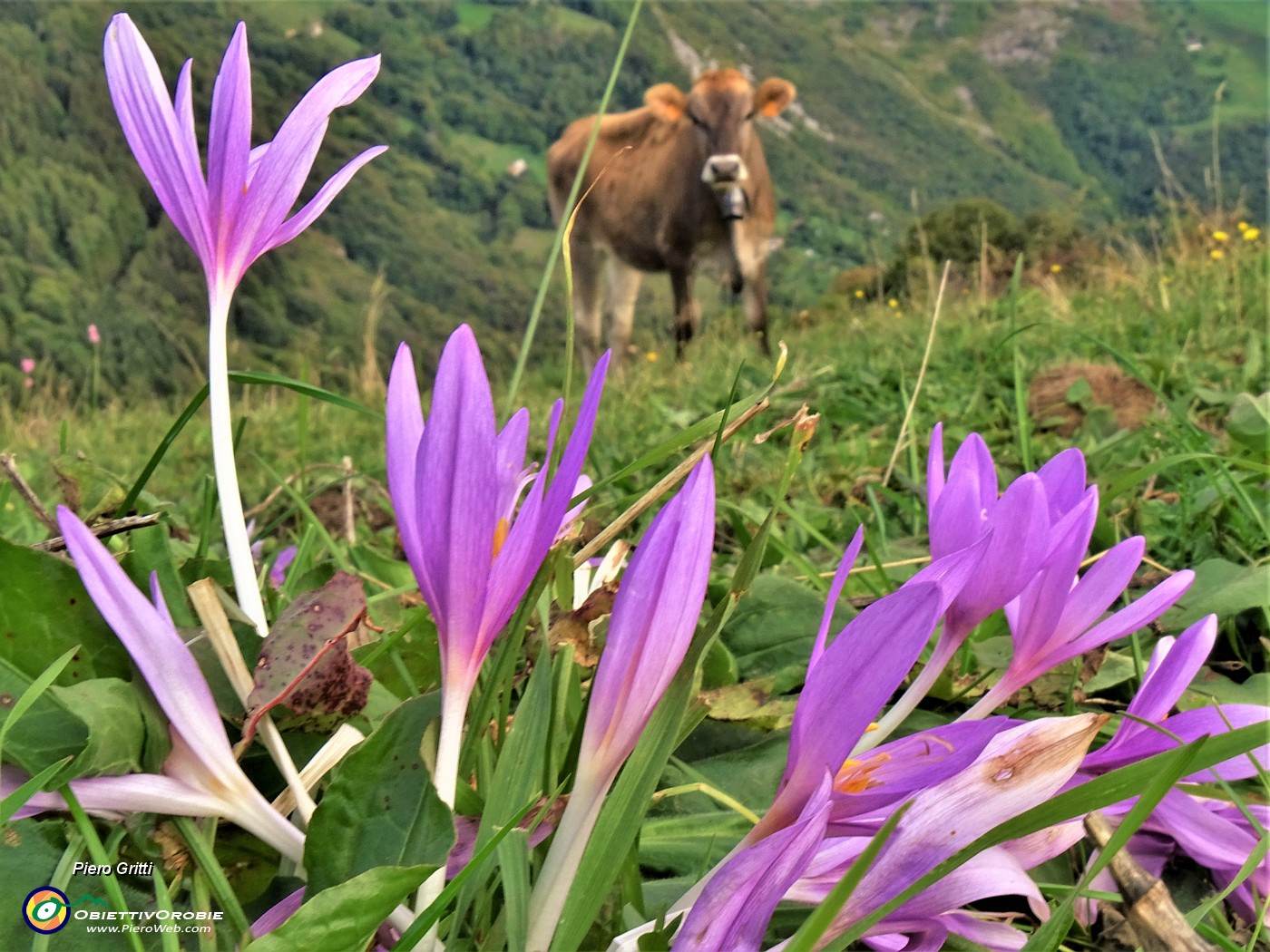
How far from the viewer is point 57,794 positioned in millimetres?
337

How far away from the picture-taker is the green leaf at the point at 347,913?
0.95 ft

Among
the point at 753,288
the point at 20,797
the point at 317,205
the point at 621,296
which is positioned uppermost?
the point at 317,205

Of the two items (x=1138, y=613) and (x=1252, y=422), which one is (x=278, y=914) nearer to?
(x=1138, y=613)

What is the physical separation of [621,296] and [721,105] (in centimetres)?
232

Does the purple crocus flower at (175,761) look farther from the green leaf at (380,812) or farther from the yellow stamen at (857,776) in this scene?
the yellow stamen at (857,776)

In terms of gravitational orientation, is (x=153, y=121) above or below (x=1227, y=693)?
above

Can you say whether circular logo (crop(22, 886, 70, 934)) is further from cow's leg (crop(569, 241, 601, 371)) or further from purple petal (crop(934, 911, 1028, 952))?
cow's leg (crop(569, 241, 601, 371))

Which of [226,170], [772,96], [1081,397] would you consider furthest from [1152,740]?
[772,96]

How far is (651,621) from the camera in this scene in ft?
1.01

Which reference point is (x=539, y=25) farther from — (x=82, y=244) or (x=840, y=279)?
(x=840, y=279)

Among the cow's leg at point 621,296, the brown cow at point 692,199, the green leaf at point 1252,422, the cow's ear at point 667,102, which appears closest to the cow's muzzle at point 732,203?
the brown cow at point 692,199

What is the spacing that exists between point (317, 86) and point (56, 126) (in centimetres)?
4623

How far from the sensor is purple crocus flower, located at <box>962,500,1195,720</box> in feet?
1.28

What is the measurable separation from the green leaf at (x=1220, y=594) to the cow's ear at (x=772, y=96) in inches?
358
